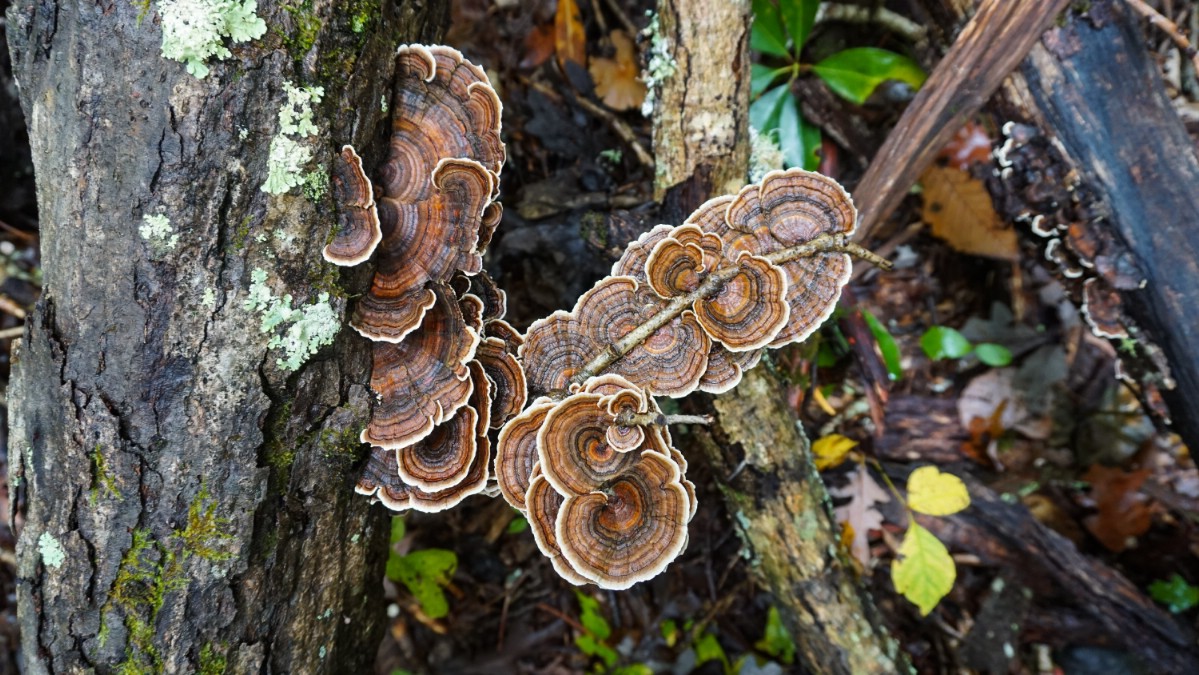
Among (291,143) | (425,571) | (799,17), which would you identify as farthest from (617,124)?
(425,571)

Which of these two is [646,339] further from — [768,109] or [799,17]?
[799,17]

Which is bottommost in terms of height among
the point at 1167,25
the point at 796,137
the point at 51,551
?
the point at 51,551

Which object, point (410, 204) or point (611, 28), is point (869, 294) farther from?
point (410, 204)

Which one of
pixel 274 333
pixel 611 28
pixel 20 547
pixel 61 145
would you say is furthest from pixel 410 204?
pixel 611 28

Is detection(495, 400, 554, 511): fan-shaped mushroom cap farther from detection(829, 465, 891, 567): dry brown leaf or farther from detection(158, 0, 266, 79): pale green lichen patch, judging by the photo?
detection(829, 465, 891, 567): dry brown leaf

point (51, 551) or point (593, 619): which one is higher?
point (51, 551)

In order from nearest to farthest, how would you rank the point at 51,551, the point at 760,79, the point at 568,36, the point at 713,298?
the point at 51,551 < the point at 713,298 < the point at 760,79 < the point at 568,36
